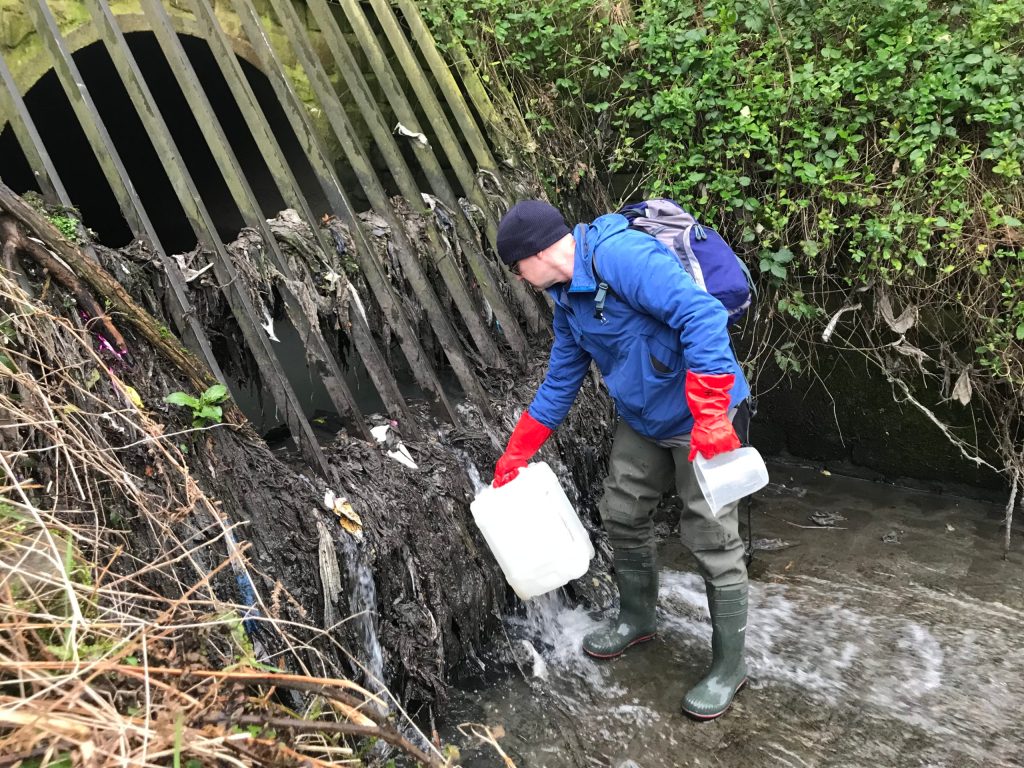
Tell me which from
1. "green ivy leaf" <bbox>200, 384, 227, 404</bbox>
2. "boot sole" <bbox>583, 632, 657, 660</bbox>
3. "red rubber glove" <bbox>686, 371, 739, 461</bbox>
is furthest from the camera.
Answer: "boot sole" <bbox>583, 632, 657, 660</bbox>

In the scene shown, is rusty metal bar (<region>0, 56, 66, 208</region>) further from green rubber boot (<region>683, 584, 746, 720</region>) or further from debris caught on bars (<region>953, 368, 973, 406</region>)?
debris caught on bars (<region>953, 368, 973, 406</region>)

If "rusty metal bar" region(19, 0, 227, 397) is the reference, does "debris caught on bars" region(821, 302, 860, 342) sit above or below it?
below

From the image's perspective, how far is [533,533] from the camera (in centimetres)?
303

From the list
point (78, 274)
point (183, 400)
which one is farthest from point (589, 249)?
point (78, 274)

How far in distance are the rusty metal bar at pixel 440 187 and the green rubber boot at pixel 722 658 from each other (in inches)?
74.1

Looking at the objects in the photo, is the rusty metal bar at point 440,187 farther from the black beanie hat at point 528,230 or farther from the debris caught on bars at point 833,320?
the debris caught on bars at point 833,320

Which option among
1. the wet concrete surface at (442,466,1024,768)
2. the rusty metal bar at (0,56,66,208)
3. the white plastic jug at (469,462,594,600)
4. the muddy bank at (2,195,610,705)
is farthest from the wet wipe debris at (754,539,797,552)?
the rusty metal bar at (0,56,66,208)

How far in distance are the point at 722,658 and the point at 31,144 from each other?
141 inches

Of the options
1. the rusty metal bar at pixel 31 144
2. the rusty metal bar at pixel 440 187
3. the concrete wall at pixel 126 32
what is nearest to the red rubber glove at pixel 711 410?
the rusty metal bar at pixel 440 187

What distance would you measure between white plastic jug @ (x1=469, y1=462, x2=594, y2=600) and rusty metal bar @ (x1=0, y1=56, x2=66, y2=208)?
2.17 metres

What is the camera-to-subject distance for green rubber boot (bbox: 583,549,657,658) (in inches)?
131

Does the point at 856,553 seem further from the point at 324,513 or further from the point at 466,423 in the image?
the point at 324,513

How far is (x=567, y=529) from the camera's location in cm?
306

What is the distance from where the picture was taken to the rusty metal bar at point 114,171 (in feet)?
10.2
